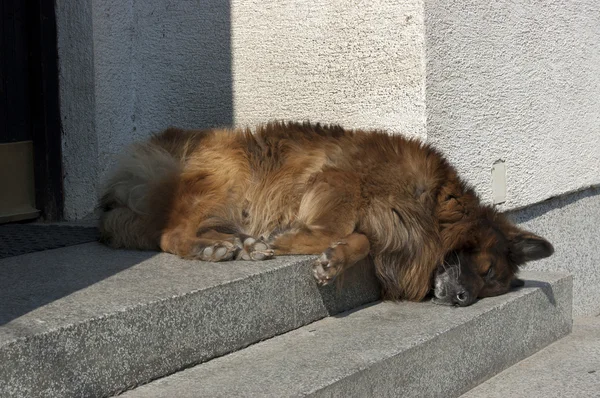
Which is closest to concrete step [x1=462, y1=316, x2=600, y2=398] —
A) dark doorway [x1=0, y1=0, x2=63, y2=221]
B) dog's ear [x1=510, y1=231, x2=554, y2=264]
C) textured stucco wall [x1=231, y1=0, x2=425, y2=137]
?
dog's ear [x1=510, y1=231, x2=554, y2=264]

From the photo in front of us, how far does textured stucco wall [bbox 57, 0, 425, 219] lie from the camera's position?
17.4 feet

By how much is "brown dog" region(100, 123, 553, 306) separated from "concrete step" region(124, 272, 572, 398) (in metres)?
0.20

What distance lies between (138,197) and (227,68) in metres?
1.87

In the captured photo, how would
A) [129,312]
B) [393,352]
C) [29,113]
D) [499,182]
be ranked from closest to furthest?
1. [129,312]
2. [393,352]
3. [29,113]
4. [499,182]

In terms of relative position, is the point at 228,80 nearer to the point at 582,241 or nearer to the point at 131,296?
the point at 131,296

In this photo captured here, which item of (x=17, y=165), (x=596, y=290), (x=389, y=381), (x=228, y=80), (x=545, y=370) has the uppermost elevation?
(x=228, y=80)

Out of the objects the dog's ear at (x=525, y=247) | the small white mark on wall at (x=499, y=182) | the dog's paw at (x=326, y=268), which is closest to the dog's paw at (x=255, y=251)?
the dog's paw at (x=326, y=268)

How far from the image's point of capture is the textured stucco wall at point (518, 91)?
5.42 metres

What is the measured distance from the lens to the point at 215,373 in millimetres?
3289

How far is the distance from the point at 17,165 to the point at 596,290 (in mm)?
5278

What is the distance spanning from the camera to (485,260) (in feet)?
15.2

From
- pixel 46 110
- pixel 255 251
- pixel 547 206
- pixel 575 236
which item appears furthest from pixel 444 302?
pixel 575 236

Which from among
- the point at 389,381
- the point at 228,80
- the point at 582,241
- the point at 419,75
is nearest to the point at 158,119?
the point at 228,80

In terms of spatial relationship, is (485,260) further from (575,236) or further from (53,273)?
(575,236)
